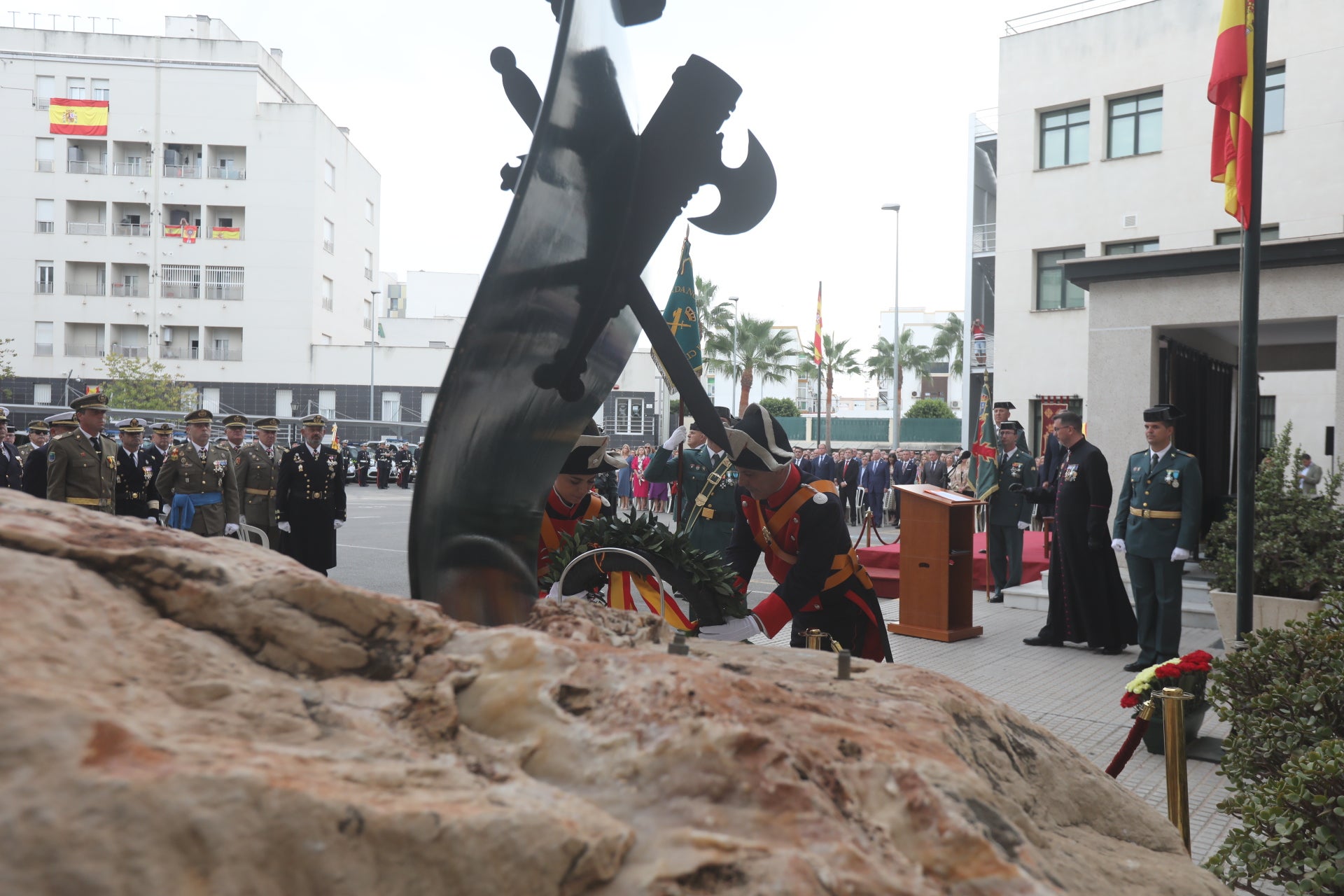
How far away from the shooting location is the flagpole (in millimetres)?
5785

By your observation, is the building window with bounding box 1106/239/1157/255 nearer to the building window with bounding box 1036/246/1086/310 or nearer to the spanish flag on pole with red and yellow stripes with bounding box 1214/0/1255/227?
the building window with bounding box 1036/246/1086/310

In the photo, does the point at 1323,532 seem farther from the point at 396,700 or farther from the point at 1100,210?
the point at 1100,210

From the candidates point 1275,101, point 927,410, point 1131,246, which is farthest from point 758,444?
point 927,410

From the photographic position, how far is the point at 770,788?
1.33 meters

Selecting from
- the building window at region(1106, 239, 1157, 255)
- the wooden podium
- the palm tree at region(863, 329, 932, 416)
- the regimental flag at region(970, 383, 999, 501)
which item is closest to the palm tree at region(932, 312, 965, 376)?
the palm tree at region(863, 329, 932, 416)

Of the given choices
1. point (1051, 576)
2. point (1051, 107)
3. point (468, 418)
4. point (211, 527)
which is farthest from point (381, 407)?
point (468, 418)

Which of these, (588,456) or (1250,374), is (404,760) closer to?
(588,456)

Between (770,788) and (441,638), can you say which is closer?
(770,788)

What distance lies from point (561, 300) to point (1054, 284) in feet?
86.5

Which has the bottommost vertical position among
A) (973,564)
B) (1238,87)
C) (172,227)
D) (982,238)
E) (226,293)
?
(973,564)

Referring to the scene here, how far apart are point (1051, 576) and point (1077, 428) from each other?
1351 mm

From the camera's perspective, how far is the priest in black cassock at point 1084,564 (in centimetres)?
854

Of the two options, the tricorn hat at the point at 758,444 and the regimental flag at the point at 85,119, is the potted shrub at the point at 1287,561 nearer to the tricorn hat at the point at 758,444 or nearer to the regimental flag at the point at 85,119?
the tricorn hat at the point at 758,444

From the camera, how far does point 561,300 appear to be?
2436 millimetres
